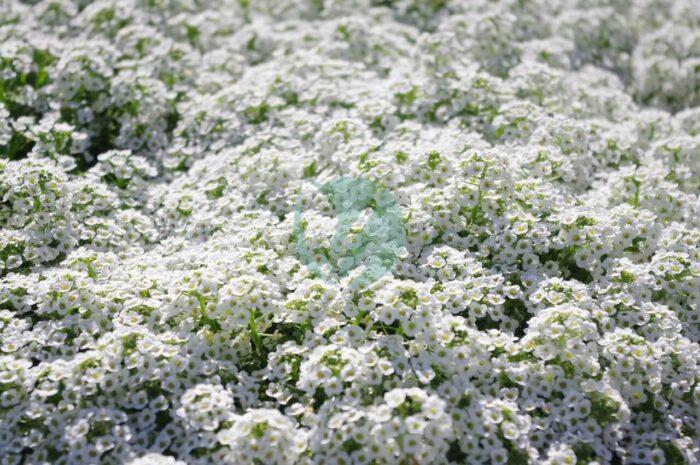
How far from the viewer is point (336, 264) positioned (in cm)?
561

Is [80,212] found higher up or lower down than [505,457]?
higher up

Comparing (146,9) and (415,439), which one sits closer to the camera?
(415,439)

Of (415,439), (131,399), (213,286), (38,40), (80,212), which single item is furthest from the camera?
(38,40)

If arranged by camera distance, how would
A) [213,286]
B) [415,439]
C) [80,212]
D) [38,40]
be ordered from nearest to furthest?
1. [415,439]
2. [213,286]
3. [80,212]
4. [38,40]

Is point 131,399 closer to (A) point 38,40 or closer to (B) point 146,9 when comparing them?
(A) point 38,40

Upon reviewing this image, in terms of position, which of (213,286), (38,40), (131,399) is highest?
(38,40)

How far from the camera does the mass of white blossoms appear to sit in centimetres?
470

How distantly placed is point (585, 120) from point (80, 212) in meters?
5.26

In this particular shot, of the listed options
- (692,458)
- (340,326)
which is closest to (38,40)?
(340,326)

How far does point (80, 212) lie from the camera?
20.8 ft

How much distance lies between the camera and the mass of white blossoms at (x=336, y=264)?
4.70m
